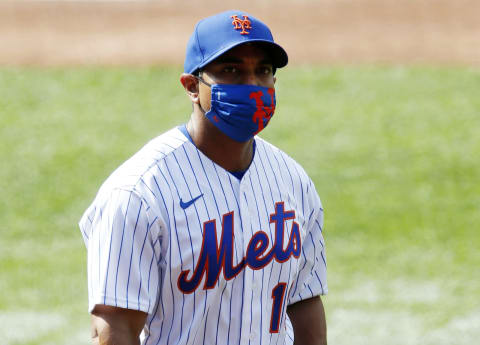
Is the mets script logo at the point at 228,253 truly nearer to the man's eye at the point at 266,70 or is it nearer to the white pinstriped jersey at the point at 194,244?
the white pinstriped jersey at the point at 194,244

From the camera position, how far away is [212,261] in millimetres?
2857

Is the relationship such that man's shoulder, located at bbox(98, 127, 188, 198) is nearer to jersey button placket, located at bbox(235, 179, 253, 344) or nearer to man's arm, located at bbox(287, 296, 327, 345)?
jersey button placket, located at bbox(235, 179, 253, 344)

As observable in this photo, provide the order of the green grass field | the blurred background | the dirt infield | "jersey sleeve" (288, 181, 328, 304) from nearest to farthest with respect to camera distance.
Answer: "jersey sleeve" (288, 181, 328, 304), the green grass field, the blurred background, the dirt infield

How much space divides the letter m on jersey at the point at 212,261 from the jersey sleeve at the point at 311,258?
44cm

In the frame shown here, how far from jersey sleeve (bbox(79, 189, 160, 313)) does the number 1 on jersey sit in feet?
1.59

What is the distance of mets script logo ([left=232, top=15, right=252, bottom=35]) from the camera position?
2.88 metres

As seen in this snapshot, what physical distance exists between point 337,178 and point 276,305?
355 inches

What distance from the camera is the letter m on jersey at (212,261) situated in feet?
9.32

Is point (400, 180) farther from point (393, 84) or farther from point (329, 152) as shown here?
point (393, 84)

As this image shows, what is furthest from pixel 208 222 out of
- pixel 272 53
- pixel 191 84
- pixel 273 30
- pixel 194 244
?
pixel 273 30

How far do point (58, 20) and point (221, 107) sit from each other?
1843cm

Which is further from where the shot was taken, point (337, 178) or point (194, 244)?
point (337, 178)

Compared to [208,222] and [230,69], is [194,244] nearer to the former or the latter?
[208,222]

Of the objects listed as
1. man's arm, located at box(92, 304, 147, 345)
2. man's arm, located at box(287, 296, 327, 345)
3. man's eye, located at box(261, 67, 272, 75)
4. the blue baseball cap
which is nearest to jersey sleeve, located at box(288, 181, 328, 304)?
man's arm, located at box(287, 296, 327, 345)
